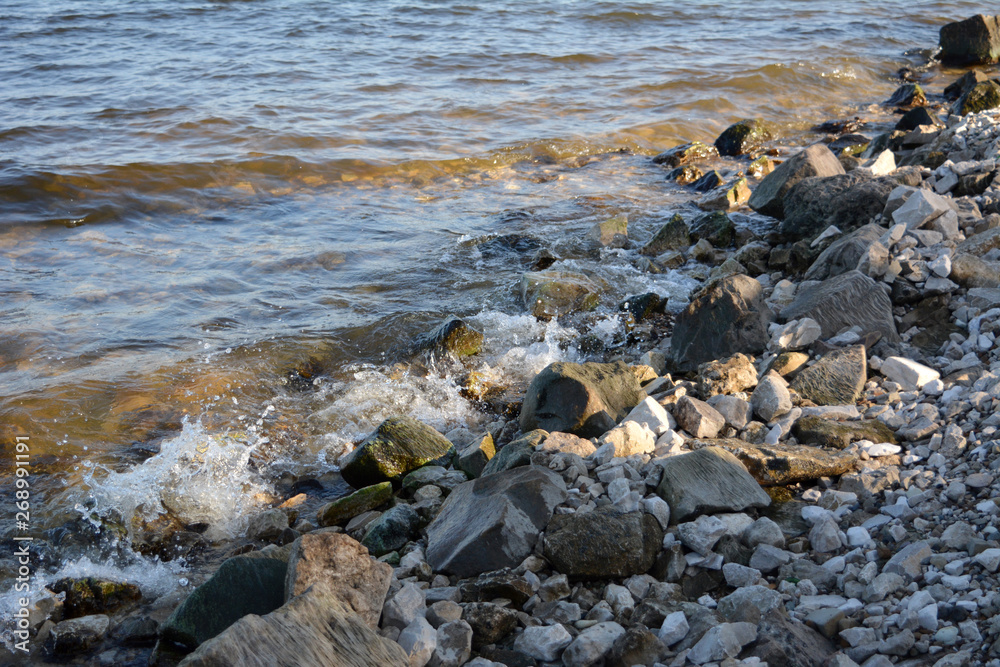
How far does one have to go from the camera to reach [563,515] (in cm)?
299

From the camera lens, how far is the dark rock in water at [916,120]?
9430 mm

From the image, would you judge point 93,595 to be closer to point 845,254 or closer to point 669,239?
point 845,254

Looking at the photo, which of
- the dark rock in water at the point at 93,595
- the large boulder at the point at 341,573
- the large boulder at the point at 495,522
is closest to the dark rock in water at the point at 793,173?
the large boulder at the point at 495,522

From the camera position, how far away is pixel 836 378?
3854 millimetres

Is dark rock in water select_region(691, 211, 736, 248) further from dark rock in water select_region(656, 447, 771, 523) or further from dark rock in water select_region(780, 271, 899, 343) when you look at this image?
dark rock in water select_region(656, 447, 771, 523)

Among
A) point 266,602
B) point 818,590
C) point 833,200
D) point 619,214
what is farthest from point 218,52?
point 818,590

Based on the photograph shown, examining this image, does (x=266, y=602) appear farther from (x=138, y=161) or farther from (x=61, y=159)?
(x=61, y=159)

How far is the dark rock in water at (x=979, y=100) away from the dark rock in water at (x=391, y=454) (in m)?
8.81

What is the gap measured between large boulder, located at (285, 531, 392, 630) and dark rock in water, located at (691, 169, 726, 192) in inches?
283

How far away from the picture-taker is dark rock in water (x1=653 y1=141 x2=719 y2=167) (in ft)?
32.4

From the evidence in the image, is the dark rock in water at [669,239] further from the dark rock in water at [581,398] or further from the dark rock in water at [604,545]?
the dark rock in water at [604,545]

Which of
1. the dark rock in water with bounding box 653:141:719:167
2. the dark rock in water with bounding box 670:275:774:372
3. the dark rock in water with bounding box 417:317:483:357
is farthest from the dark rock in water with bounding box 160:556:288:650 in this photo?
the dark rock in water with bounding box 653:141:719:167

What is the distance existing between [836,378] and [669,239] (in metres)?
3.49

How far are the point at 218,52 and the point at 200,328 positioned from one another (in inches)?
401
